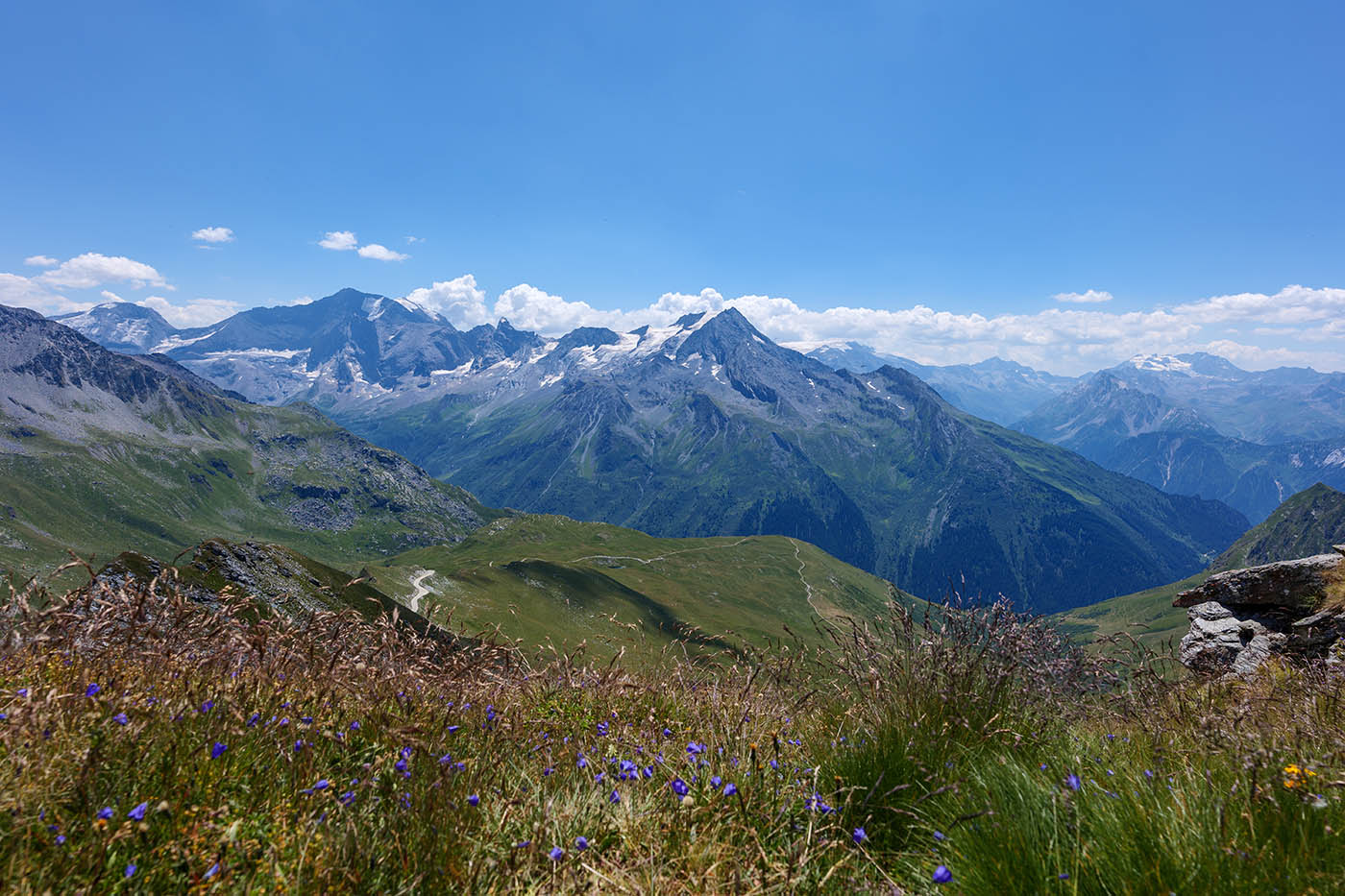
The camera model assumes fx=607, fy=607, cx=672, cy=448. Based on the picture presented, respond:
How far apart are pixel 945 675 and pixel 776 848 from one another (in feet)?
8.72

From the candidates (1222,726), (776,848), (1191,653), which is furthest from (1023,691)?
(1191,653)

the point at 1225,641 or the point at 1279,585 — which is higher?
the point at 1279,585

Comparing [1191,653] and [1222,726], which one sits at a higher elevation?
[1222,726]

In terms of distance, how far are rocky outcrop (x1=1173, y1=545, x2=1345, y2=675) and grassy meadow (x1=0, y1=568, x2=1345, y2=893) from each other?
498 centimetres

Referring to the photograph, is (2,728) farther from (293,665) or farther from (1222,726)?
(1222,726)

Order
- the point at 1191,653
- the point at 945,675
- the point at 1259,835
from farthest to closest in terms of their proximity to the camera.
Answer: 1. the point at 1191,653
2. the point at 945,675
3. the point at 1259,835

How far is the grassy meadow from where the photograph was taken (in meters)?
2.92

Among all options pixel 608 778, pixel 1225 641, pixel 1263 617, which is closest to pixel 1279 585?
pixel 1263 617

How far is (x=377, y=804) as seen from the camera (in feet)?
12.3

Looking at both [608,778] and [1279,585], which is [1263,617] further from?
[608,778]

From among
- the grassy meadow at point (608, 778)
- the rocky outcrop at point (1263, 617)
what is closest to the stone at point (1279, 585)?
the rocky outcrop at point (1263, 617)

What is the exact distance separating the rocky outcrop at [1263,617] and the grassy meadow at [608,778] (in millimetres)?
4985

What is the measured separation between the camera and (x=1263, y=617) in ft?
41.7

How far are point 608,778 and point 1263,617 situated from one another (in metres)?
15.3
